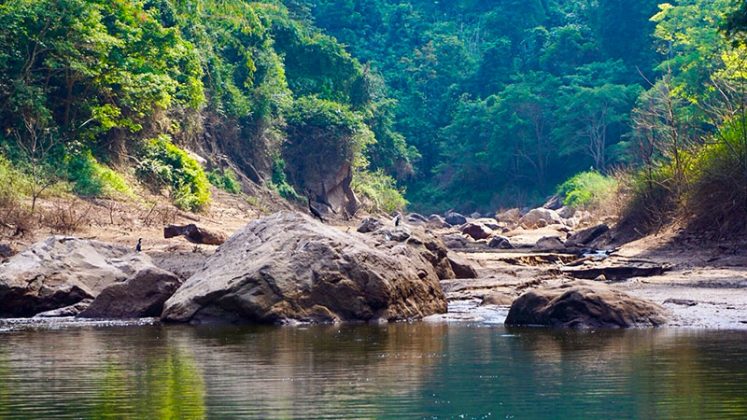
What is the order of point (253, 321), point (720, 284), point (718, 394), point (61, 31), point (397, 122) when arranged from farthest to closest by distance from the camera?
point (397, 122) < point (61, 31) < point (720, 284) < point (253, 321) < point (718, 394)

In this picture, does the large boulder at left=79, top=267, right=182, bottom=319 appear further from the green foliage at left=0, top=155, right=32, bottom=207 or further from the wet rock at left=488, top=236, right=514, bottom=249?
the wet rock at left=488, top=236, right=514, bottom=249

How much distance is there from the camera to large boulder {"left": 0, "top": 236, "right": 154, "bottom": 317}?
48.8 ft

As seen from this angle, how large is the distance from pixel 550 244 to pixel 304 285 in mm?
16263

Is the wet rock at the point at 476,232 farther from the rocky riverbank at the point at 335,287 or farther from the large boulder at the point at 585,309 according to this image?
the large boulder at the point at 585,309

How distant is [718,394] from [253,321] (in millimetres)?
6672

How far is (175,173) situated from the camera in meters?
31.6

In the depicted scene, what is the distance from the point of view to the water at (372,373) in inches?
299

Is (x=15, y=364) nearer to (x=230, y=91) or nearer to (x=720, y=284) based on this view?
(x=720, y=284)

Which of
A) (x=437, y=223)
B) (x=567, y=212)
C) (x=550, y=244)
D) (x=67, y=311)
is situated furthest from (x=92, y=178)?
(x=567, y=212)

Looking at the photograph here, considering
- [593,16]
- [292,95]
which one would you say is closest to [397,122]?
[593,16]

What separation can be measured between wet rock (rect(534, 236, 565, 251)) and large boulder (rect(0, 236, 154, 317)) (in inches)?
546

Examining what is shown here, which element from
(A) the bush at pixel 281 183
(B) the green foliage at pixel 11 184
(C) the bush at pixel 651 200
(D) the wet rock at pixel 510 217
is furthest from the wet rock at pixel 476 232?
(B) the green foliage at pixel 11 184

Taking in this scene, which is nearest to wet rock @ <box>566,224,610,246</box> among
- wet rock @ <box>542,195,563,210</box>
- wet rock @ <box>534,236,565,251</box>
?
wet rock @ <box>534,236,565,251</box>

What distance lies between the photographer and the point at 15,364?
10172 mm
